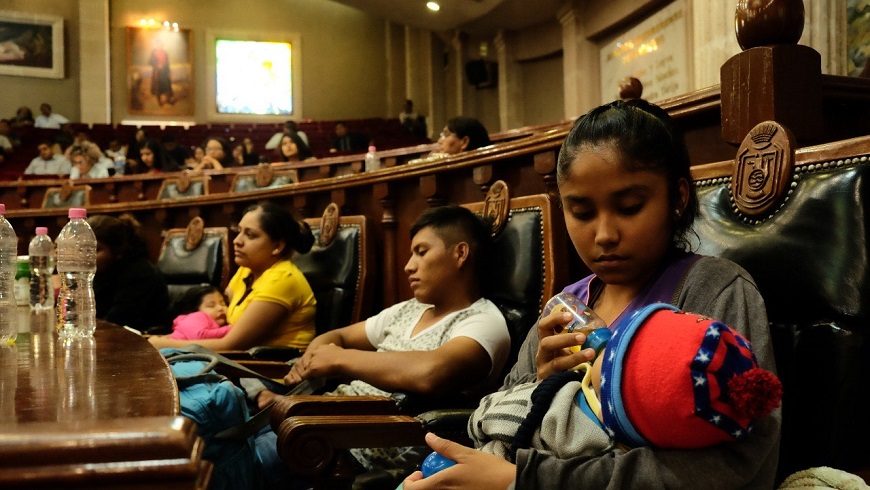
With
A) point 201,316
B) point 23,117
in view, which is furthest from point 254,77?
point 201,316

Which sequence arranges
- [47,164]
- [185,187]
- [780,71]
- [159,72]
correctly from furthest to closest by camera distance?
[159,72]
[47,164]
[185,187]
[780,71]

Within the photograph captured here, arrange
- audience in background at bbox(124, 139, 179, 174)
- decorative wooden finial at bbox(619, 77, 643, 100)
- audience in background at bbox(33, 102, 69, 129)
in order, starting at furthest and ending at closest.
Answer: audience in background at bbox(33, 102, 69, 129) → audience in background at bbox(124, 139, 179, 174) → decorative wooden finial at bbox(619, 77, 643, 100)

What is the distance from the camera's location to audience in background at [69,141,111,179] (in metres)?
9.20

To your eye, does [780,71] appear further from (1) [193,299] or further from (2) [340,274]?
(1) [193,299]

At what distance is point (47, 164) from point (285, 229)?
9435 mm

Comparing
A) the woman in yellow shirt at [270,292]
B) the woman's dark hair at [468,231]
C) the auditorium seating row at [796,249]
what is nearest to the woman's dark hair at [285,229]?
the woman in yellow shirt at [270,292]

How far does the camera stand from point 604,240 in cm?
103

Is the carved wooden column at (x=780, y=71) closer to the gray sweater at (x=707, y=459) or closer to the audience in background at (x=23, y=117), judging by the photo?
the gray sweater at (x=707, y=459)

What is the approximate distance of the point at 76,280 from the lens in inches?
73.0

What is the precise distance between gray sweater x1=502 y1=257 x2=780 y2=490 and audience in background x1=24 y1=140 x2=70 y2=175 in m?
11.0

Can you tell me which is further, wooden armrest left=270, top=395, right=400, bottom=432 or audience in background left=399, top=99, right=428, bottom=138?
audience in background left=399, top=99, right=428, bottom=138

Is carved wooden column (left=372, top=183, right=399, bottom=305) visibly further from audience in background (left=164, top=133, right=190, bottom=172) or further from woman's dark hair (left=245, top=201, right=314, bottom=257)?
audience in background (left=164, top=133, right=190, bottom=172)

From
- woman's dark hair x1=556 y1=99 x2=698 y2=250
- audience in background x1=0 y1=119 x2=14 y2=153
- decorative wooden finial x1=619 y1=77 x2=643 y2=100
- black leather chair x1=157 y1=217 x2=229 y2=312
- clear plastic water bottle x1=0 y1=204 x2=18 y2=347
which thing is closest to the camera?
woman's dark hair x1=556 y1=99 x2=698 y2=250

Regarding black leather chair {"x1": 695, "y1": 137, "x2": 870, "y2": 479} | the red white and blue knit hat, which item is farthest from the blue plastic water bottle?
black leather chair {"x1": 695, "y1": 137, "x2": 870, "y2": 479}
